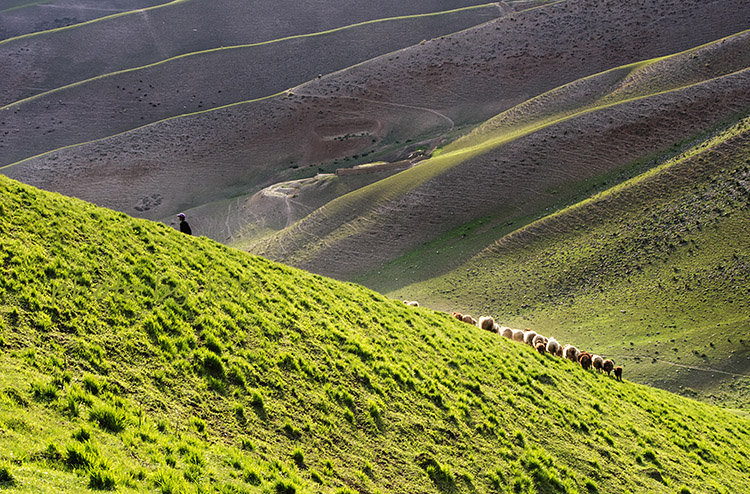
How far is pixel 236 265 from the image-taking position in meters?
19.2

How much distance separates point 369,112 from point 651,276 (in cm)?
5691

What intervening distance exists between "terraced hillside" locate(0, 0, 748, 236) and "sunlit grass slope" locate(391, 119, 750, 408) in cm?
3346

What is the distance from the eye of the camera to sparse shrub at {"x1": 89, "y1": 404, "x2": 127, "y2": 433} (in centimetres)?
949

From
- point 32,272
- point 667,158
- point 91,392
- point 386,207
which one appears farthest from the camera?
point 386,207

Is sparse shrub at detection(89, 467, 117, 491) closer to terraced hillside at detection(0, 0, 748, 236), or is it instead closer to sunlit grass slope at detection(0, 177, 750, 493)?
sunlit grass slope at detection(0, 177, 750, 493)

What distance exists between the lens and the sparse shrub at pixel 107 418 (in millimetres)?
9492

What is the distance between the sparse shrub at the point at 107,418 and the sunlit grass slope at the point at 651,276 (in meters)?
26.9

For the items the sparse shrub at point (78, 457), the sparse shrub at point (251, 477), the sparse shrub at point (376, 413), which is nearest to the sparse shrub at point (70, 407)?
→ the sparse shrub at point (78, 457)

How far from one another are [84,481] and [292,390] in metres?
6.04

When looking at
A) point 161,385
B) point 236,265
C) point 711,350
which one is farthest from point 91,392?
point 711,350


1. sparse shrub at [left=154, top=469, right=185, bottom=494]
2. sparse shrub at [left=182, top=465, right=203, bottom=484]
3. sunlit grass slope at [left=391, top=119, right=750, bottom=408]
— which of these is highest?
sparse shrub at [left=154, top=469, right=185, bottom=494]

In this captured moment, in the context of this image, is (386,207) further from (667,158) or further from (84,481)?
(84,481)

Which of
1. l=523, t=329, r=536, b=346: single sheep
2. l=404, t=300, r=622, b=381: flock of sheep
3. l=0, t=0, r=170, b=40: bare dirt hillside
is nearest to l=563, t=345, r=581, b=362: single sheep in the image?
l=404, t=300, r=622, b=381: flock of sheep

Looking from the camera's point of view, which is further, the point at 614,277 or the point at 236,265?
the point at 614,277
